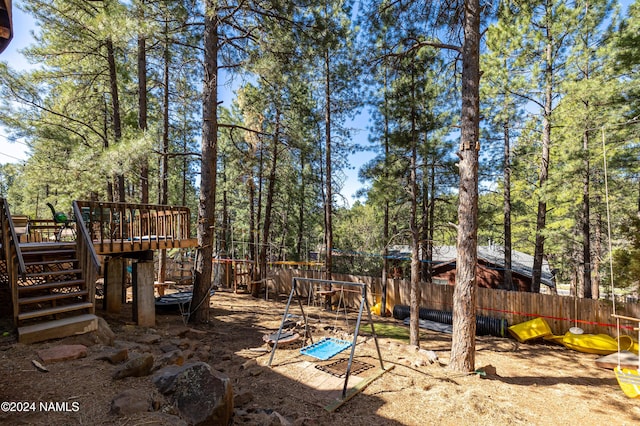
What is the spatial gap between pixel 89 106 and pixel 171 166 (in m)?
8.03

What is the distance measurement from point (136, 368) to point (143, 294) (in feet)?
13.0

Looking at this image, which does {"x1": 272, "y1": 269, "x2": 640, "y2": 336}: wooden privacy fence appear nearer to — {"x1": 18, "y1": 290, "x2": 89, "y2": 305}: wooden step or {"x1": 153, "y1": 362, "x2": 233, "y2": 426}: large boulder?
{"x1": 153, "y1": 362, "x2": 233, "y2": 426}: large boulder

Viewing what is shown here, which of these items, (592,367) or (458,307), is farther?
(592,367)

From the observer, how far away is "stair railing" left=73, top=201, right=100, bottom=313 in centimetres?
501

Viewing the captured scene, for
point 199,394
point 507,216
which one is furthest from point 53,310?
point 507,216

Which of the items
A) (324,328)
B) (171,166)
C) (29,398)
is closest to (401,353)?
(324,328)

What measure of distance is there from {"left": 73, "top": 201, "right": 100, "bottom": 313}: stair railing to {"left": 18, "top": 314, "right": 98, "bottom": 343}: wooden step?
411 millimetres

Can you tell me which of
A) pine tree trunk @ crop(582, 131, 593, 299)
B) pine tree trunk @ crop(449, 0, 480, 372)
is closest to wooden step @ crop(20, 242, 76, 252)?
pine tree trunk @ crop(449, 0, 480, 372)

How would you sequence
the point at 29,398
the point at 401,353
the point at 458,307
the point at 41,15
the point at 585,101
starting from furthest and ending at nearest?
1. the point at 585,101
2. the point at 41,15
3. the point at 401,353
4. the point at 458,307
5. the point at 29,398

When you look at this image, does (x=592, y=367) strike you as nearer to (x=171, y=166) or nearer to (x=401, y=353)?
(x=401, y=353)

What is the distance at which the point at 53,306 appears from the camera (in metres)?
4.90

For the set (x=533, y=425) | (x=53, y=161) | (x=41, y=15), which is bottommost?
(x=533, y=425)

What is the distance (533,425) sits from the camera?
3398 mm

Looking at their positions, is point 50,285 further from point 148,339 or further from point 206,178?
point 206,178
